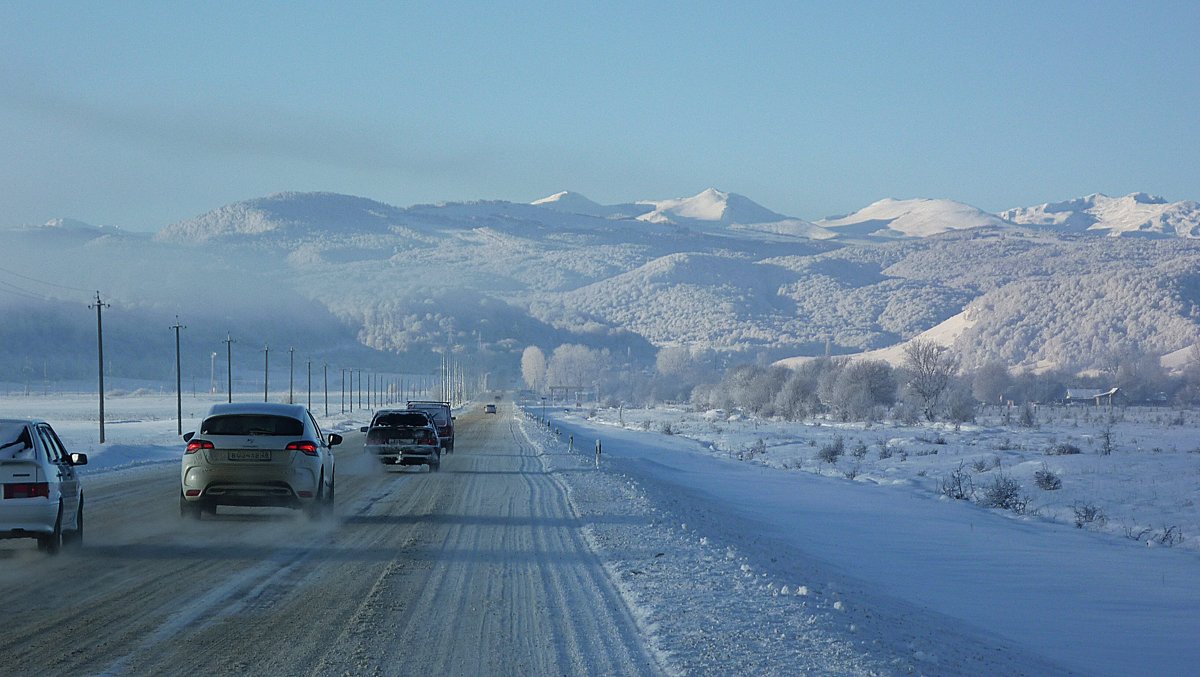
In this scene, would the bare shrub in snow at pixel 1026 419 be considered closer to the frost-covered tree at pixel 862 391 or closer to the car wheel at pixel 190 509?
the frost-covered tree at pixel 862 391

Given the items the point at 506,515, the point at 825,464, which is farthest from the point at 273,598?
the point at 825,464

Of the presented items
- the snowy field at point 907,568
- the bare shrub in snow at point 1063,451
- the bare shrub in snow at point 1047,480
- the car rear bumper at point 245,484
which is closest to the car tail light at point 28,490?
the car rear bumper at point 245,484

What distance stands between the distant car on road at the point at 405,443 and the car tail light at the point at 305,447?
12.8 metres

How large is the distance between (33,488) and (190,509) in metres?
4.96

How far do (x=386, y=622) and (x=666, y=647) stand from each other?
96.4 inches

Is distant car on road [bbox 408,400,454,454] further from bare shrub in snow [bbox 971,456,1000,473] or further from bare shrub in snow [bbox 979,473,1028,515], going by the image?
bare shrub in snow [bbox 979,473,1028,515]

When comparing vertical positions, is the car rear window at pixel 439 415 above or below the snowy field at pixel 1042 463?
above

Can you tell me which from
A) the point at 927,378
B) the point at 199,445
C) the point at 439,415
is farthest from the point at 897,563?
the point at 927,378

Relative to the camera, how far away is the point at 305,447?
1820cm

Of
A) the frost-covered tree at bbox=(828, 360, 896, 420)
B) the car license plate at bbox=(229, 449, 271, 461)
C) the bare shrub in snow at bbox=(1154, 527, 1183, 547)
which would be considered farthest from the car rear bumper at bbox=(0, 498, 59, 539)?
the frost-covered tree at bbox=(828, 360, 896, 420)

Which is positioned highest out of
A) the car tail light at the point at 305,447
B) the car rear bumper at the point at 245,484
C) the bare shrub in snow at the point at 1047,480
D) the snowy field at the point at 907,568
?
the car tail light at the point at 305,447

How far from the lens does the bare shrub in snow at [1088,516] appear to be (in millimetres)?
25500

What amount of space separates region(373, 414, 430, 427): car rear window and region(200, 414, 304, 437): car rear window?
1320 centimetres

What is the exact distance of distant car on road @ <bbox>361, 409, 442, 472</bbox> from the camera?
31234 mm
